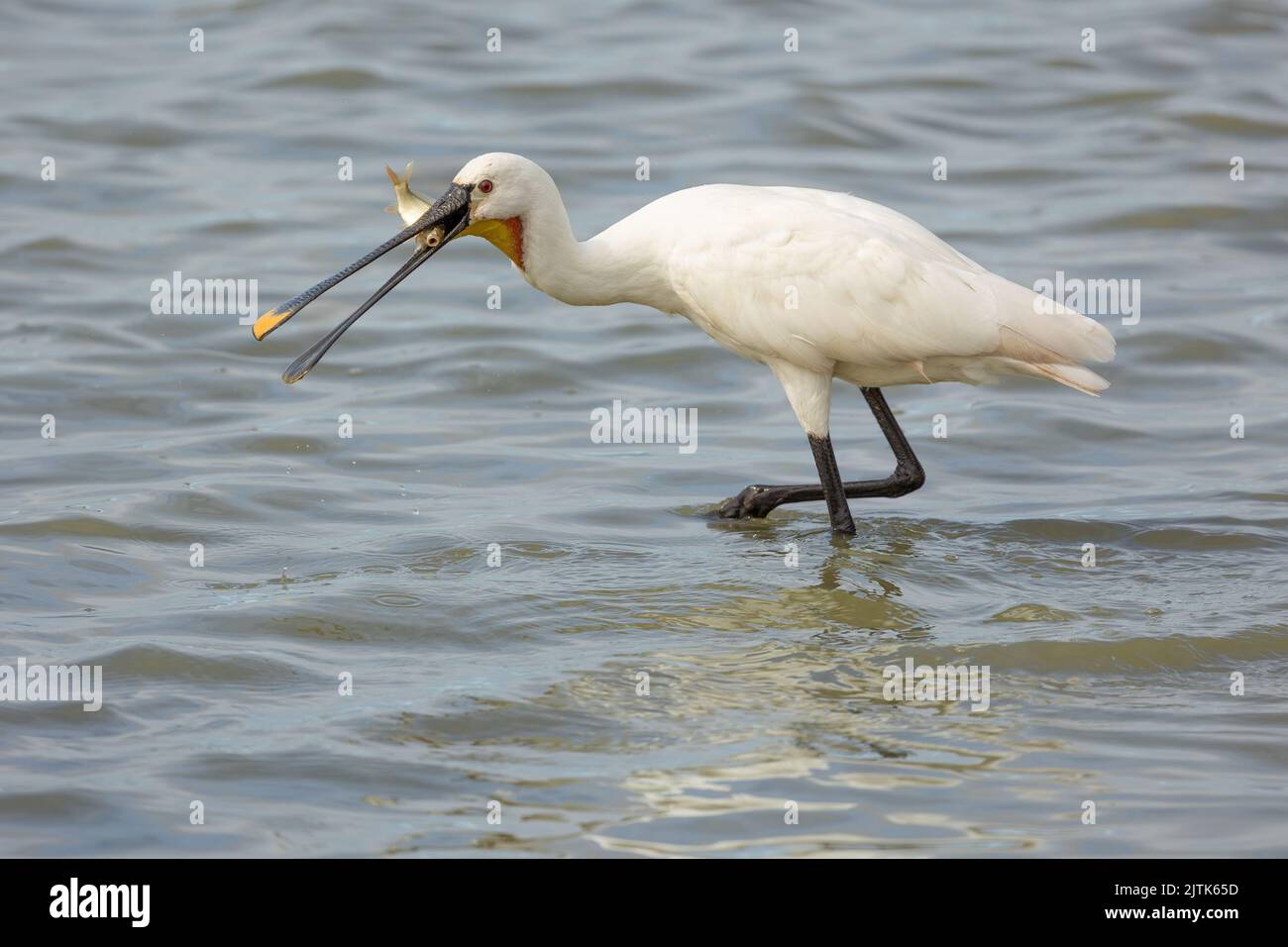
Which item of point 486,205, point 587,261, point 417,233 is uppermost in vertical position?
point 486,205

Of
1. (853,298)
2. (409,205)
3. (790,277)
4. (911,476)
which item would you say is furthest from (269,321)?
(911,476)

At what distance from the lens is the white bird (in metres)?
8.50

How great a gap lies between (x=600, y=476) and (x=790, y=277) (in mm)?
2132

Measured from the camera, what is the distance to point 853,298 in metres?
8.53

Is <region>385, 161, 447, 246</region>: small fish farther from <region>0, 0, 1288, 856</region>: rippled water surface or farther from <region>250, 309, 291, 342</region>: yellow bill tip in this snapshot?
<region>0, 0, 1288, 856</region>: rippled water surface

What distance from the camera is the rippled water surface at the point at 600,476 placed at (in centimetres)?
639

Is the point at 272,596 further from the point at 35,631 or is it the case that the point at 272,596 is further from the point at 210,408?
the point at 210,408

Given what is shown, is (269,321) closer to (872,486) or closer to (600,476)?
(600,476)

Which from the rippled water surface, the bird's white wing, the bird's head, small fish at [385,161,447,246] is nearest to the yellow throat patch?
the bird's head

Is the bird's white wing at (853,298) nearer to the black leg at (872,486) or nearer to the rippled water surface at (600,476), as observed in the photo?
the black leg at (872,486)

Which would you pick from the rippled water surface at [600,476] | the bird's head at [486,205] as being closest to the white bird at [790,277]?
the bird's head at [486,205]

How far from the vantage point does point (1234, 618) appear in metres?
8.06
